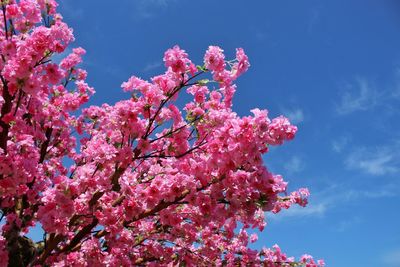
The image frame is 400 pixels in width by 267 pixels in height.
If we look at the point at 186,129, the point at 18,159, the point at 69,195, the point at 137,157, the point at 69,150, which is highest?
the point at 69,150

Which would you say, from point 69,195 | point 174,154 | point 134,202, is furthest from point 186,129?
point 69,195

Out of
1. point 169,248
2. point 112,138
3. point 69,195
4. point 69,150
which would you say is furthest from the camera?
point 69,150

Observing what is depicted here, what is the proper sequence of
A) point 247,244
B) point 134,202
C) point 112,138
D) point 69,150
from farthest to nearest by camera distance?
point 247,244 → point 69,150 → point 112,138 → point 134,202

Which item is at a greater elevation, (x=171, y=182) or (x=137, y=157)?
(x=137, y=157)

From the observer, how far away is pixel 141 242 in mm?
10281

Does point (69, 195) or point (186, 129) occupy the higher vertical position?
point (186, 129)

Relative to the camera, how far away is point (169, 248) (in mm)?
10102

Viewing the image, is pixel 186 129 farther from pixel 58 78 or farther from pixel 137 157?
pixel 58 78

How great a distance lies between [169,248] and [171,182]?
3.82m

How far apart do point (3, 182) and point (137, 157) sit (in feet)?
7.80

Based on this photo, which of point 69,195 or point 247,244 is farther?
point 247,244

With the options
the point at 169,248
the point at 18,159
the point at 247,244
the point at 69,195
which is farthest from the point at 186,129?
the point at 247,244

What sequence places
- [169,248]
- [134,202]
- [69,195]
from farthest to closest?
[169,248], [134,202], [69,195]

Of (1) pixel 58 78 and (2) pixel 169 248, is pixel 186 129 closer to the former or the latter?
(1) pixel 58 78
